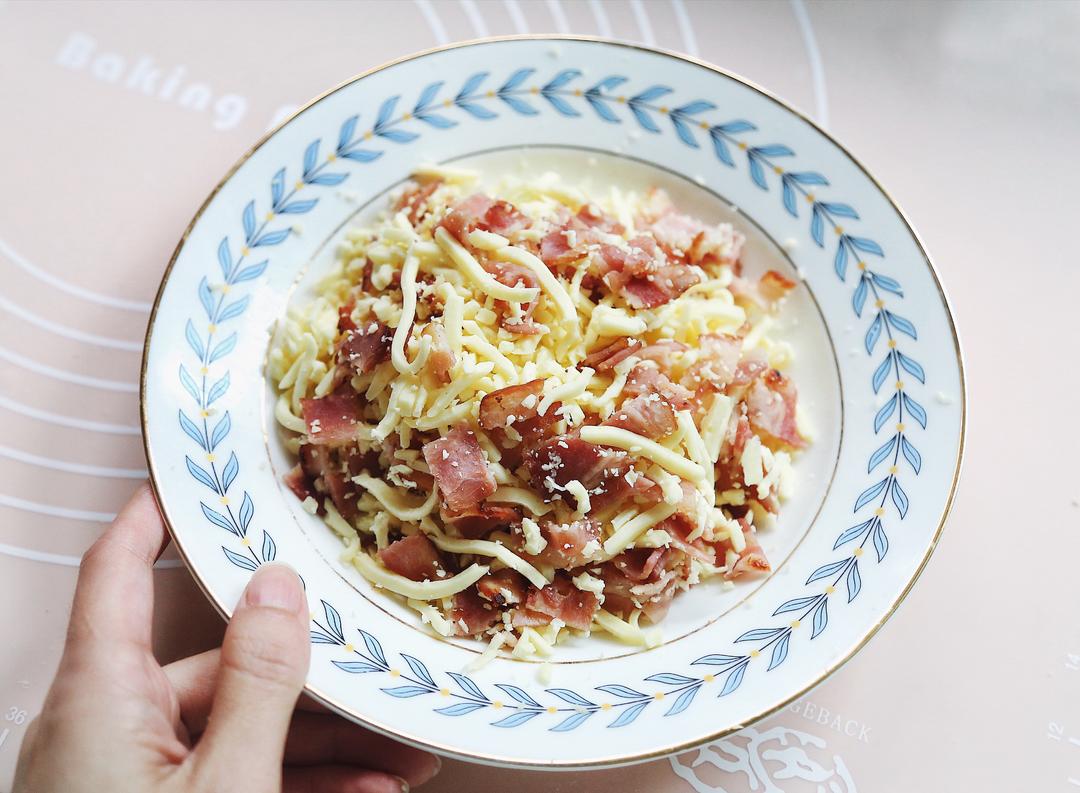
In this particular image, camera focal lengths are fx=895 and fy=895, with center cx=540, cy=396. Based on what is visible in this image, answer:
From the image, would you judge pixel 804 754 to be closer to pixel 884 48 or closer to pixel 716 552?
pixel 716 552

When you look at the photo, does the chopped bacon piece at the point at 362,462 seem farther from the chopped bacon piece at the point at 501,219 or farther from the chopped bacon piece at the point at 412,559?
the chopped bacon piece at the point at 501,219

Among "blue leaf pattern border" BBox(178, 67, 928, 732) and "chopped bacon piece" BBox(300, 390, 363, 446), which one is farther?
"chopped bacon piece" BBox(300, 390, 363, 446)

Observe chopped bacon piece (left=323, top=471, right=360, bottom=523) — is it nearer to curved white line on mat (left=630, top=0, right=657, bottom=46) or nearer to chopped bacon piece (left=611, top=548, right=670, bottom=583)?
chopped bacon piece (left=611, top=548, right=670, bottom=583)

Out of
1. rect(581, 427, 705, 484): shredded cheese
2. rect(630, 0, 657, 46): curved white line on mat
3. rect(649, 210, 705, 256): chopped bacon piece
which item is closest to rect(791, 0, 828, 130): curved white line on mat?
rect(630, 0, 657, 46): curved white line on mat

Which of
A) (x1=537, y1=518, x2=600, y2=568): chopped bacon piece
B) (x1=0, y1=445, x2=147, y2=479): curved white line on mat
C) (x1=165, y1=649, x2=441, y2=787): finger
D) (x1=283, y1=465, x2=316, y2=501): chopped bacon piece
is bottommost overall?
(x1=165, y1=649, x2=441, y2=787): finger

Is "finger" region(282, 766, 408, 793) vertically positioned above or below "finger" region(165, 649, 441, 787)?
below

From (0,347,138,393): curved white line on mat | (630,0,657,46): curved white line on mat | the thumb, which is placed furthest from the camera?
(630,0,657,46): curved white line on mat

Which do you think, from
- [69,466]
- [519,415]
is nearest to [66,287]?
[69,466]
